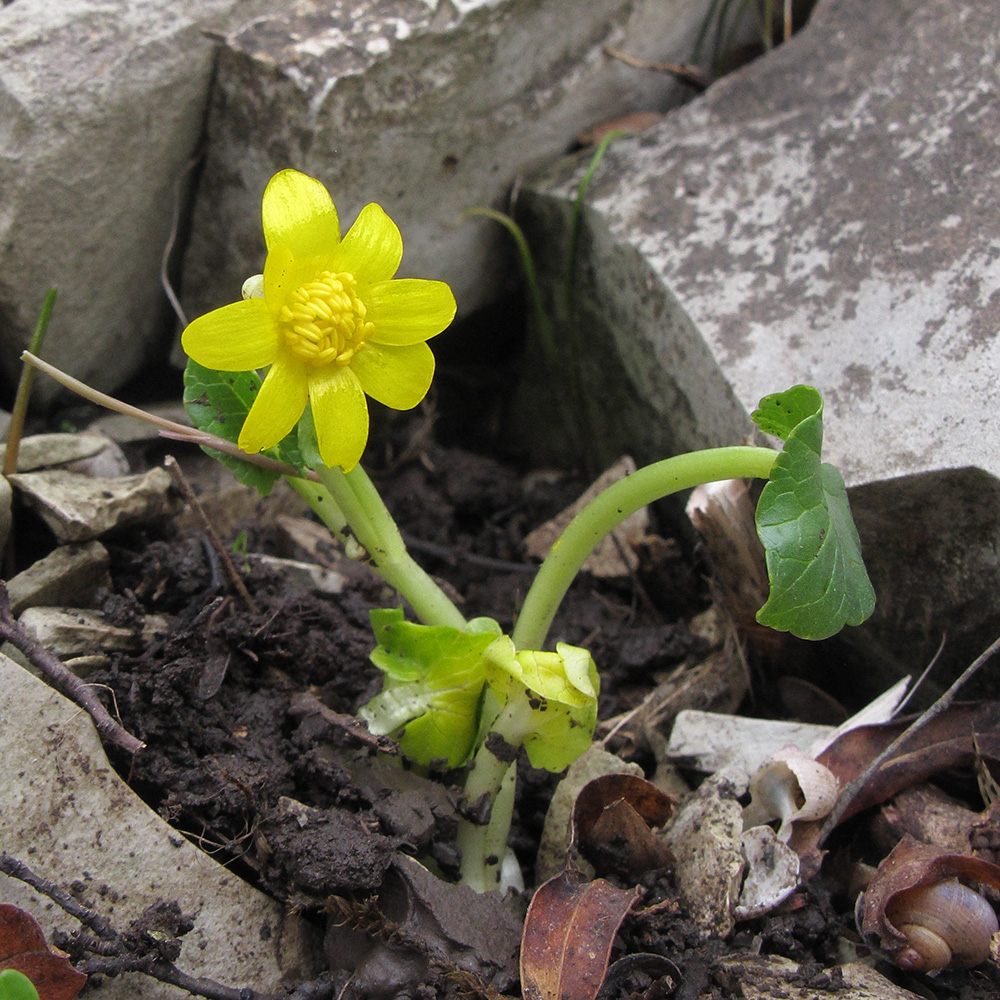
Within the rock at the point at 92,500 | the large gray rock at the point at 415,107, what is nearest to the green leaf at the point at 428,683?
the rock at the point at 92,500

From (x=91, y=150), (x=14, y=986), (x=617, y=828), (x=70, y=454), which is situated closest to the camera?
(x=14, y=986)

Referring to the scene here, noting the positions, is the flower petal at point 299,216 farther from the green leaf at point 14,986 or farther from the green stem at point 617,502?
the green leaf at point 14,986

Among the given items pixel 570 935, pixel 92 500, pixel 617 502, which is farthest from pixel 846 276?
pixel 92 500

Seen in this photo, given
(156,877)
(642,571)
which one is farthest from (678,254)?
(156,877)

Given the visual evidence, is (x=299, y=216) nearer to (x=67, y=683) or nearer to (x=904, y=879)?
(x=67, y=683)

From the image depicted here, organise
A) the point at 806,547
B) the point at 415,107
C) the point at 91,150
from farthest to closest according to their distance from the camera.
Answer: the point at 415,107, the point at 91,150, the point at 806,547

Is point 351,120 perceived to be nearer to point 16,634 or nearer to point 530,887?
point 16,634
